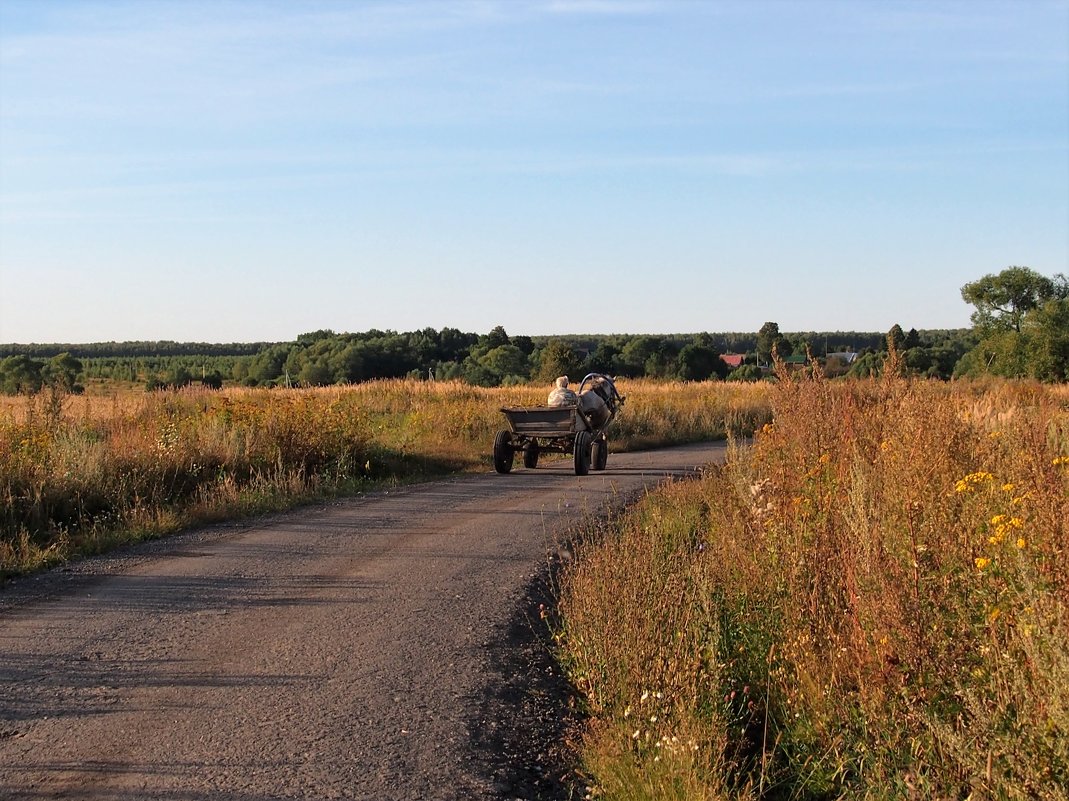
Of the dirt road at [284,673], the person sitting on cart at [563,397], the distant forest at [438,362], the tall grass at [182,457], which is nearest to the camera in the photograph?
the dirt road at [284,673]

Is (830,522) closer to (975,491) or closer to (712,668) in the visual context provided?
(975,491)

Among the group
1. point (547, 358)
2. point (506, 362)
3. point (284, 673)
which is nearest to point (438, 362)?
point (506, 362)

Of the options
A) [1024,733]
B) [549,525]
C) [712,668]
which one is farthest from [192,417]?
[1024,733]

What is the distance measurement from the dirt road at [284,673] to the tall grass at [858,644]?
0.58 metres

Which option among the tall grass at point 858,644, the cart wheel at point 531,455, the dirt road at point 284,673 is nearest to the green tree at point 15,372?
the cart wheel at point 531,455

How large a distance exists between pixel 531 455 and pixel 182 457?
280 inches

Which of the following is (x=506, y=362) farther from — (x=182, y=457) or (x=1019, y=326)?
(x=182, y=457)

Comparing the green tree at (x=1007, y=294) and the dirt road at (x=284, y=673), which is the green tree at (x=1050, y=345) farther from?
the dirt road at (x=284, y=673)

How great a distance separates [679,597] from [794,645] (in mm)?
859

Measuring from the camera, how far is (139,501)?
12.5 m

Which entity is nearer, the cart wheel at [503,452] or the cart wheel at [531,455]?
the cart wheel at [503,452]

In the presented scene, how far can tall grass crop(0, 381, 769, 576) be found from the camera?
38.5ft

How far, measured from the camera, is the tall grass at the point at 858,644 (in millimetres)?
5023

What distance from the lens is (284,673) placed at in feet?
21.7
